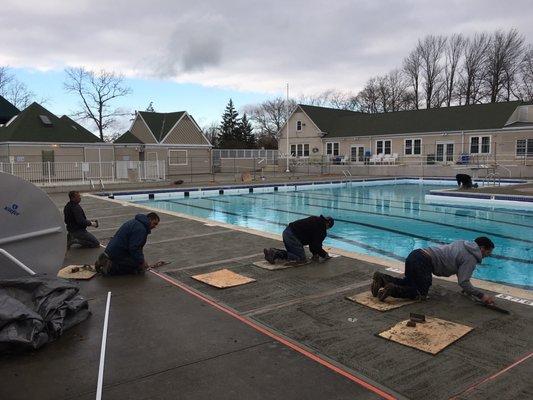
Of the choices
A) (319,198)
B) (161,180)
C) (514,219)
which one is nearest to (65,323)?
(514,219)

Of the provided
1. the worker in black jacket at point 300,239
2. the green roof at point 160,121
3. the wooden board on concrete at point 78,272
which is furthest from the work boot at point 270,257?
the green roof at point 160,121

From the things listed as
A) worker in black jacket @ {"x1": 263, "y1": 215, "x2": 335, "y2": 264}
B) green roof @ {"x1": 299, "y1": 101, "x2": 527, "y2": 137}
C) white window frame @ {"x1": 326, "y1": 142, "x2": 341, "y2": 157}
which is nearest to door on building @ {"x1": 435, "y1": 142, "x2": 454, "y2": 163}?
green roof @ {"x1": 299, "y1": 101, "x2": 527, "y2": 137}

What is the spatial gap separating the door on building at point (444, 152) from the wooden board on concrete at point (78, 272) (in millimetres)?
35664

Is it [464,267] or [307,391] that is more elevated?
[464,267]

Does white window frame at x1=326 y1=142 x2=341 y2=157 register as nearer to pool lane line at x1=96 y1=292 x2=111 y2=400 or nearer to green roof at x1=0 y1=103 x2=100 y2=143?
green roof at x1=0 y1=103 x2=100 y2=143

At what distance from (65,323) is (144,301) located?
1.19m

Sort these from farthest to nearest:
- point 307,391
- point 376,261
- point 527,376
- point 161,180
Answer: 1. point 161,180
2. point 376,261
3. point 527,376
4. point 307,391

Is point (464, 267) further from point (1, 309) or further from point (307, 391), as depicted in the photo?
point (1, 309)

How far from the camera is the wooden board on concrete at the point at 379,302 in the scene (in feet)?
18.4

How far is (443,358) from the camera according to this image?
13.9 ft

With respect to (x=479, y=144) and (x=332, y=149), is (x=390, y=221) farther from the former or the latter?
(x=332, y=149)

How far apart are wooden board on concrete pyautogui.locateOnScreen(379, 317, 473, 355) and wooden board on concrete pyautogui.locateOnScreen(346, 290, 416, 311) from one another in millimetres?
510

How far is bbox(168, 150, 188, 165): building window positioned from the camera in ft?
135

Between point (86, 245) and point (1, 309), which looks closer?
point (1, 309)
